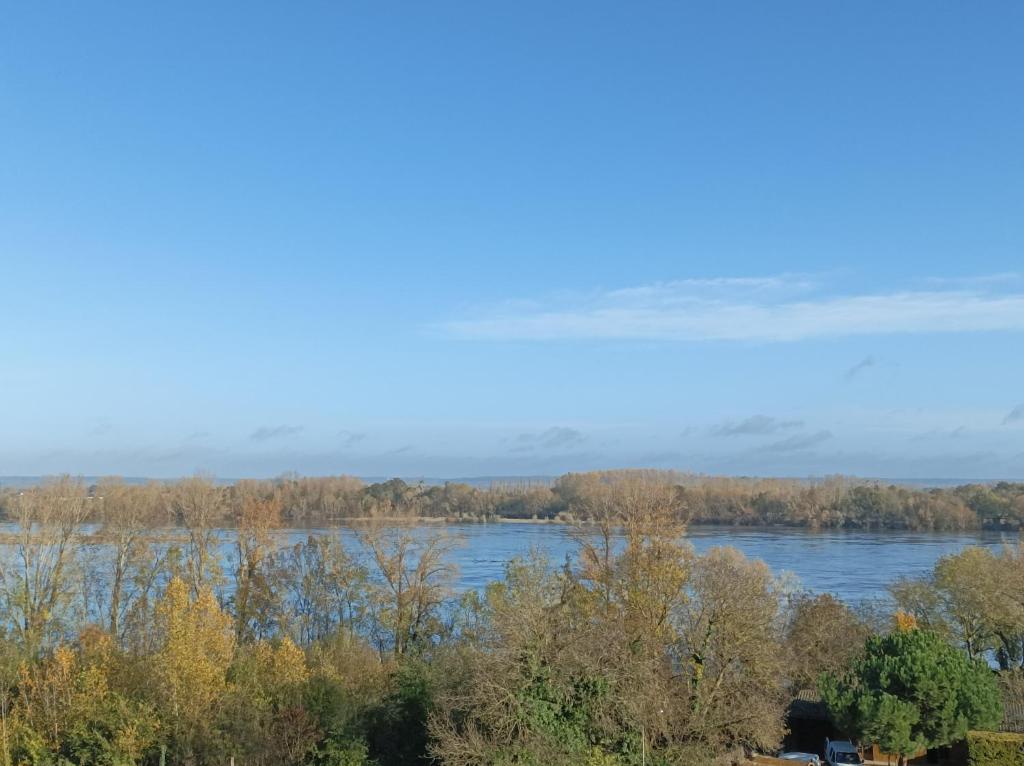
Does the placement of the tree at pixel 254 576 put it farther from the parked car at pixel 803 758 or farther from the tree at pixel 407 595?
the parked car at pixel 803 758

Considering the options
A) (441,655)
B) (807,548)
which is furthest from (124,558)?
(807,548)

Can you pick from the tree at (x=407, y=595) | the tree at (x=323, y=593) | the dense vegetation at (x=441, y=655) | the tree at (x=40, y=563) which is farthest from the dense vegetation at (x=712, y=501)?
the tree at (x=407, y=595)

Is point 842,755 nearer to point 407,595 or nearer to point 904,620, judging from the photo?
point 904,620

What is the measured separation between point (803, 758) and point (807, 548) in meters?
39.8

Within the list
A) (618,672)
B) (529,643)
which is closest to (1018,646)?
(618,672)

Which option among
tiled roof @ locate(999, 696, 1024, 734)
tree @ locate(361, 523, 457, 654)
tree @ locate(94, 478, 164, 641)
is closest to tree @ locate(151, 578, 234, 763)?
tree @ locate(361, 523, 457, 654)

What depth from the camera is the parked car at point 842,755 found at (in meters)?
19.4

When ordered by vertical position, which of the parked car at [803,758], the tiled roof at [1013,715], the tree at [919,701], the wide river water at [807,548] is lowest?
the parked car at [803,758]

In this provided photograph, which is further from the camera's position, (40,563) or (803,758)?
(40,563)

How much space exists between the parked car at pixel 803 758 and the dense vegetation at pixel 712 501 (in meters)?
40.7

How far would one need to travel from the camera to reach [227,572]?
39.2 m

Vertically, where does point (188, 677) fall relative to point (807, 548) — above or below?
above

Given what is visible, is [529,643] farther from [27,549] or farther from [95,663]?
[27,549]

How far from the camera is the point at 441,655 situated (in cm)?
1814
